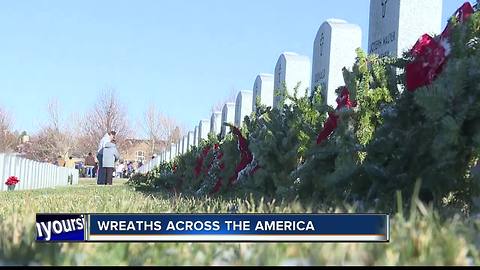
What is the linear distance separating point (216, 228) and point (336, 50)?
5.66 m

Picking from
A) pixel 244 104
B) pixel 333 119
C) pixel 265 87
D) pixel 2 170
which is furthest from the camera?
pixel 2 170

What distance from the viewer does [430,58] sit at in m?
4.16

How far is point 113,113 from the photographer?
61.3m

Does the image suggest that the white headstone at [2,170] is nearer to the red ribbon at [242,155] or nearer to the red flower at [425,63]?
the red ribbon at [242,155]

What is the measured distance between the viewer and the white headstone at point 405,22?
234 inches

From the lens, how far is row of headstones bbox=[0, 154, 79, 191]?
16920 mm

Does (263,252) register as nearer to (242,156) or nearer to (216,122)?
(242,156)

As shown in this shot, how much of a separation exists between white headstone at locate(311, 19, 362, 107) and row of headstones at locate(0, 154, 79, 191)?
36.3 ft

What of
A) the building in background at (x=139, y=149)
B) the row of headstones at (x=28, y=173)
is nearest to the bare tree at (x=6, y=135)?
the building in background at (x=139, y=149)

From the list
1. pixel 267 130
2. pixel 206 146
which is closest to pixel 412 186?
pixel 267 130

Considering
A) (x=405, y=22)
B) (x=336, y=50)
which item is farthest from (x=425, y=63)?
(x=336, y=50)

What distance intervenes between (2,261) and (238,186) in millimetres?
5473

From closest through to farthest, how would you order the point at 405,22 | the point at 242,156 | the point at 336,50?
the point at 405,22 → the point at 336,50 → the point at 242,156

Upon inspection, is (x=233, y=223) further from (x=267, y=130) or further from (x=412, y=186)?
(x=267, y=130)
